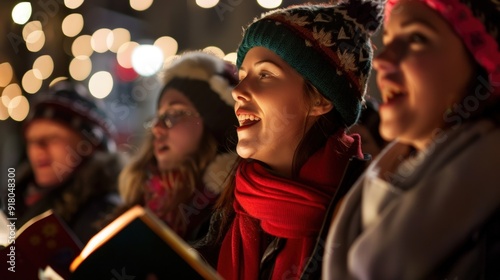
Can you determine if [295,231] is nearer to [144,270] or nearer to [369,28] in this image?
[144,270]

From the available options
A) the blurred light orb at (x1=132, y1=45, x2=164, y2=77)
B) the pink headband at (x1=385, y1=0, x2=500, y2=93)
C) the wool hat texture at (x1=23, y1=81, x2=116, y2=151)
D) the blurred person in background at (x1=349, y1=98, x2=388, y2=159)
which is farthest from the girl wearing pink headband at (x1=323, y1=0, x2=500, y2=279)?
the blurred light orb at (x1=132, y1=45, x2=164, y2=77)

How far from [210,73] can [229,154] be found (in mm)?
279

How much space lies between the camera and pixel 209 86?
2.14m

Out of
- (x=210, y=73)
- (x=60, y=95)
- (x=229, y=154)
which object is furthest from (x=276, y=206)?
(x=60, y=95)

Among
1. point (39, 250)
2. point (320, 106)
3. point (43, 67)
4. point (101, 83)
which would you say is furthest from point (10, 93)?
point (320, 106)

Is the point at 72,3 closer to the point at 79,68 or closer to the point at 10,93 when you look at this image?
the point at 79,68

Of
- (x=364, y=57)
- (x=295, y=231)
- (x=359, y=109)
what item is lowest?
(x=295, y=231)

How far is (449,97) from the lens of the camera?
105cm

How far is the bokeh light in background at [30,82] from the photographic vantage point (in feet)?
12.6

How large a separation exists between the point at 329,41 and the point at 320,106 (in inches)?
5.4

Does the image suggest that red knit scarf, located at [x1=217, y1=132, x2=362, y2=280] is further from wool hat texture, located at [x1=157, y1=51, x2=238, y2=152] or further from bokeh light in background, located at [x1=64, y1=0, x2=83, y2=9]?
bokeh light in background, located at [x1=64, y1=0, x2=83, y2=9]

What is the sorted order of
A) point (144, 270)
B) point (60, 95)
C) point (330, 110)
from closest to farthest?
point (144, 270) < point (330, 110) < point (60, 95)

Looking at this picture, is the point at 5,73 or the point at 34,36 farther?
the point at 5,73

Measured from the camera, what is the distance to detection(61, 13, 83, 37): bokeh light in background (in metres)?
3.75
